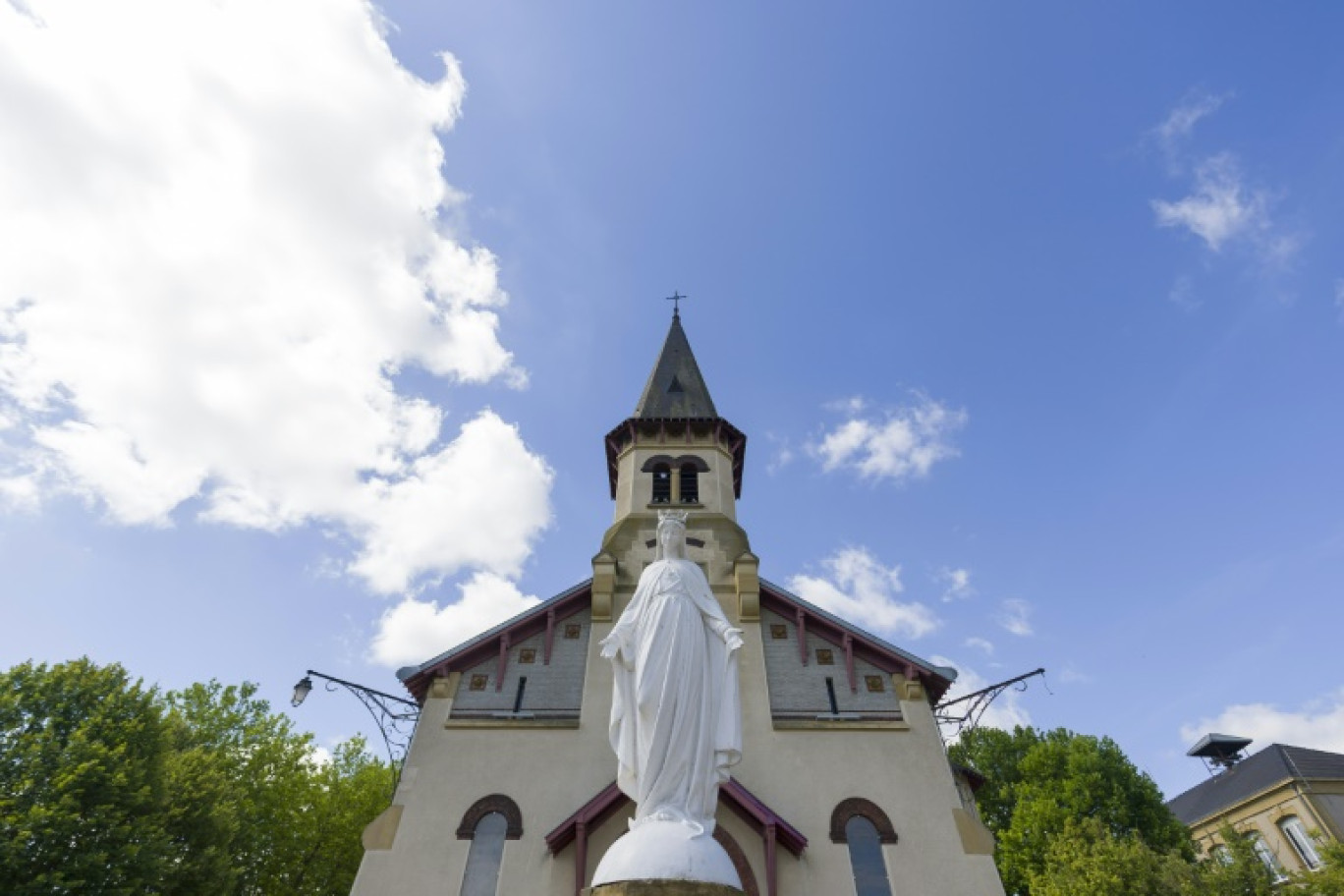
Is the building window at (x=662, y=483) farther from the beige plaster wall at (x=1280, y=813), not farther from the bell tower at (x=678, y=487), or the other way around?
the beige plaster wall at (x=1280, y=813)

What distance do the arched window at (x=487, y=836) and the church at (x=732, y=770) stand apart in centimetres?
3

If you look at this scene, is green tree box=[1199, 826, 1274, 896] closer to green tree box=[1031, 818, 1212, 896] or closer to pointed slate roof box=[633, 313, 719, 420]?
green tree box=[1031, 818, 1212, 896]

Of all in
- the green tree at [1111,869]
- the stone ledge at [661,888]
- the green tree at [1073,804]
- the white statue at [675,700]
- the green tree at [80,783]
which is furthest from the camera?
the green tree at [1073,804]

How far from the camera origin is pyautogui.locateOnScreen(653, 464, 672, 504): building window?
2320cm

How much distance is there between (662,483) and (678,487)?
64 centimetres

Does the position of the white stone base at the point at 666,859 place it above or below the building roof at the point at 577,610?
below

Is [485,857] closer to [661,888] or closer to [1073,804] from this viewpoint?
[661,888]

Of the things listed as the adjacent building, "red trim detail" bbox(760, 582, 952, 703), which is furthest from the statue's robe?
the adjacent building

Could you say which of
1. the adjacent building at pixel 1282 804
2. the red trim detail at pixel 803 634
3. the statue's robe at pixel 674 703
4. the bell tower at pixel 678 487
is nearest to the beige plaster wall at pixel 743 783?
the red trim detail at pixel 803 634

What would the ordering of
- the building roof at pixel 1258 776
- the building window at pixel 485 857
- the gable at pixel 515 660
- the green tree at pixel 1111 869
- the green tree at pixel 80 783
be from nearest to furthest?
the green tree at pixel 80 783
the building window at pixel 485 857
the gable at pixel 515 660
the green tree at pixel 1111 869
the building roof at pixel 1258 776

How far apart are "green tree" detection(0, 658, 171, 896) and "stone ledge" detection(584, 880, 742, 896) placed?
15054mm

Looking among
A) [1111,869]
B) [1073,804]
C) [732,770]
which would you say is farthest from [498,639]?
[1073,804]

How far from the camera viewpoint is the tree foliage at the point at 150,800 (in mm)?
14328

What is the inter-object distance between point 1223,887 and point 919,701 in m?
8.52
